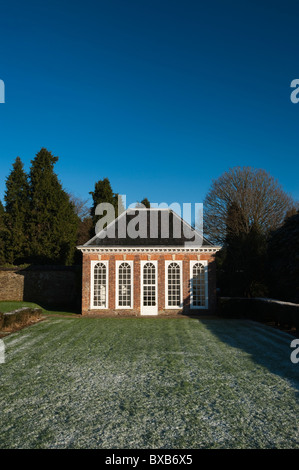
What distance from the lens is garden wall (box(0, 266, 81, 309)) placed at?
2603 cm

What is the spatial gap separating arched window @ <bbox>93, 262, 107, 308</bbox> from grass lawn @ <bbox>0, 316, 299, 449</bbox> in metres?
6.83

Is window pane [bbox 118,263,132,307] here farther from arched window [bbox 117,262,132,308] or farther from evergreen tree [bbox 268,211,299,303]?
evergreen tree [bbox 268,211,299,303]

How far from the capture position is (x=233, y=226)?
3020 cm

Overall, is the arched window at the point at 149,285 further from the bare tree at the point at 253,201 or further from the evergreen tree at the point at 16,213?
the evergreen tree at the point at 16,213

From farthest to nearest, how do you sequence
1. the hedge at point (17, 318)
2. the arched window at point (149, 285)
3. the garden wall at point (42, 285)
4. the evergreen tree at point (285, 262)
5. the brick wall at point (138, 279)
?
the garden wall at point (42, 285)
the arched window at point (149, 285)
the brick wall at point (138, 279)
the evergreen tree at point (285, 262)
the hedge at point (17, 318)

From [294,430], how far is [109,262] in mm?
15644

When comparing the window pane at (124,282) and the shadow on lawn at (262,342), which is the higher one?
the window pane at (124,282)

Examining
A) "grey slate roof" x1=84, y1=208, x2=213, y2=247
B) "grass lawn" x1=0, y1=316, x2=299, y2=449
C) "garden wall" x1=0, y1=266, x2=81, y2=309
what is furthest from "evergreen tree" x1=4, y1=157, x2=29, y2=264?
"grass lawn" x1=0, y1=316, x2=299, y2=449

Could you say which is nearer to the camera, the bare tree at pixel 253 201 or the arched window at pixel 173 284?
the arched window at pixel 173 284

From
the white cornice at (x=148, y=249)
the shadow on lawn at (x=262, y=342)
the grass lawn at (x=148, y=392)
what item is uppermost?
the white cornice at (x=148, y=249)

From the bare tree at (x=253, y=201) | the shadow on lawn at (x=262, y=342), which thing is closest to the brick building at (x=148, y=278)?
the shadow on lawn at (x=262, y=342)

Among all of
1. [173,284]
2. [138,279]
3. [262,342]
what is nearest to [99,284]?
[138,279]

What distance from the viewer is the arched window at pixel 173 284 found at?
20.2 m
